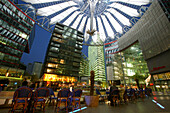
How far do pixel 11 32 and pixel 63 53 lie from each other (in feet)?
78.7

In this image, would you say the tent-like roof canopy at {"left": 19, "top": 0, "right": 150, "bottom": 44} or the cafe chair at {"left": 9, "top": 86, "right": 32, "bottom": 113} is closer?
the cafe chair at {"left": 9, "top": 86, "right": 32, "bottom": 113}

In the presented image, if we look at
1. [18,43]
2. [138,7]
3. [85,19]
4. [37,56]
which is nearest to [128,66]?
[138,7]

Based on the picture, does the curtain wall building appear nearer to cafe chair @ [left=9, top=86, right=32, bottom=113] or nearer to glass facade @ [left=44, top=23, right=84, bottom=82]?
glass facade @ [left=44, top=23, right=84, bottom=82]

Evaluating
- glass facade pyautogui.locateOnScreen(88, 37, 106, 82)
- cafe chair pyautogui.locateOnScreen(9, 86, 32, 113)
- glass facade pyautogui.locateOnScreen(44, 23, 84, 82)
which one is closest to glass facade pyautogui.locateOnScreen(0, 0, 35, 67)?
glass facade pyautogui.locateOnScreen(44, 23, 84, 82)

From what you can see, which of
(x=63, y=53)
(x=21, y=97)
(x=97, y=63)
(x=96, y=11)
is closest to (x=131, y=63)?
(x=96, y=11)

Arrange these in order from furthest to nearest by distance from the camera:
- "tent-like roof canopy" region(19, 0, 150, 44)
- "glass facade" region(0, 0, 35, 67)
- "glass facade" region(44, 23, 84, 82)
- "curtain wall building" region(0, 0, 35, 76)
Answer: "glass facade" region(44, 23, 84, 82), "glass facade" region(0, 0, 35, 67), "curtain wall building" region(0, 0, 35, 76), "tent-like roof canopy" region(19, 0, 150, 44)

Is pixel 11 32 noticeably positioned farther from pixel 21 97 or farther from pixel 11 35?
pixel 21 97

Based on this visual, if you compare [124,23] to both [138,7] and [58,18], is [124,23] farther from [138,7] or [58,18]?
[58,18]

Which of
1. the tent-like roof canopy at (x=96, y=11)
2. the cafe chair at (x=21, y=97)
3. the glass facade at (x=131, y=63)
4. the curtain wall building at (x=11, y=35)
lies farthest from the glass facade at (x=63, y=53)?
the cafe chair at (x=21, y=97)

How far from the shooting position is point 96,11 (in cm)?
2817

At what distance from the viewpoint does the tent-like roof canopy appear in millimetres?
23464

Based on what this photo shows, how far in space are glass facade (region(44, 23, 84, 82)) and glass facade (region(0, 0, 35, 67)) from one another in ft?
41.1

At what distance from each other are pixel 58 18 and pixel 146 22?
103 feet

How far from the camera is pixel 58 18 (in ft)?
100
